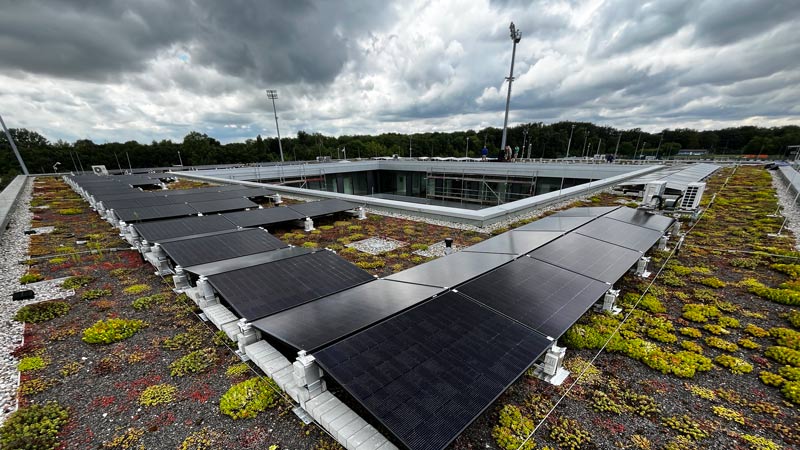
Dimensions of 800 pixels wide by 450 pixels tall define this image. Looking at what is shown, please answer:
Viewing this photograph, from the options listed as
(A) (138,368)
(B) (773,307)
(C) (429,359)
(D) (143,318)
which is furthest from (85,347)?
(B) (773,307)

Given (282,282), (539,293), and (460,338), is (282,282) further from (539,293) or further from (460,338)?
(539,293)

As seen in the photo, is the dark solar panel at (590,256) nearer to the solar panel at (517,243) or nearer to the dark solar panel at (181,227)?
the solar panel at (517,243)

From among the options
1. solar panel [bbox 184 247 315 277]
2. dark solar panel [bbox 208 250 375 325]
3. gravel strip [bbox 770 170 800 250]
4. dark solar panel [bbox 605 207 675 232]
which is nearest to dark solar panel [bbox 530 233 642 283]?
dark solar panel [bbox 605 207 675 232]

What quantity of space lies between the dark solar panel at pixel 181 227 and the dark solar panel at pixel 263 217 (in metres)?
0.52

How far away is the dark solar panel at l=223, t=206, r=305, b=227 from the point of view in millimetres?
13078

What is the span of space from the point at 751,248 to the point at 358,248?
1561cm

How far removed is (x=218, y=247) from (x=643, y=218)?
1605 cm

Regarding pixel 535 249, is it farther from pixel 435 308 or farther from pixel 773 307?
pixel 773 307

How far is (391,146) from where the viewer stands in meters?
101

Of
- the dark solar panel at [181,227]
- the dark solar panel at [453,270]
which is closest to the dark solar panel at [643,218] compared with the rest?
the dark solar panel at [453,270]

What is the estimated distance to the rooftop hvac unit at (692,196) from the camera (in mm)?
14375

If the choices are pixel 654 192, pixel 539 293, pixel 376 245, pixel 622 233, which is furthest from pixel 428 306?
pixel 654 192

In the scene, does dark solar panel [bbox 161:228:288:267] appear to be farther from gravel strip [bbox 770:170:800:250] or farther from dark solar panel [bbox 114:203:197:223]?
gravel strip [bbox 770:170:800:250]

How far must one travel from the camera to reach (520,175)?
1293 inches
